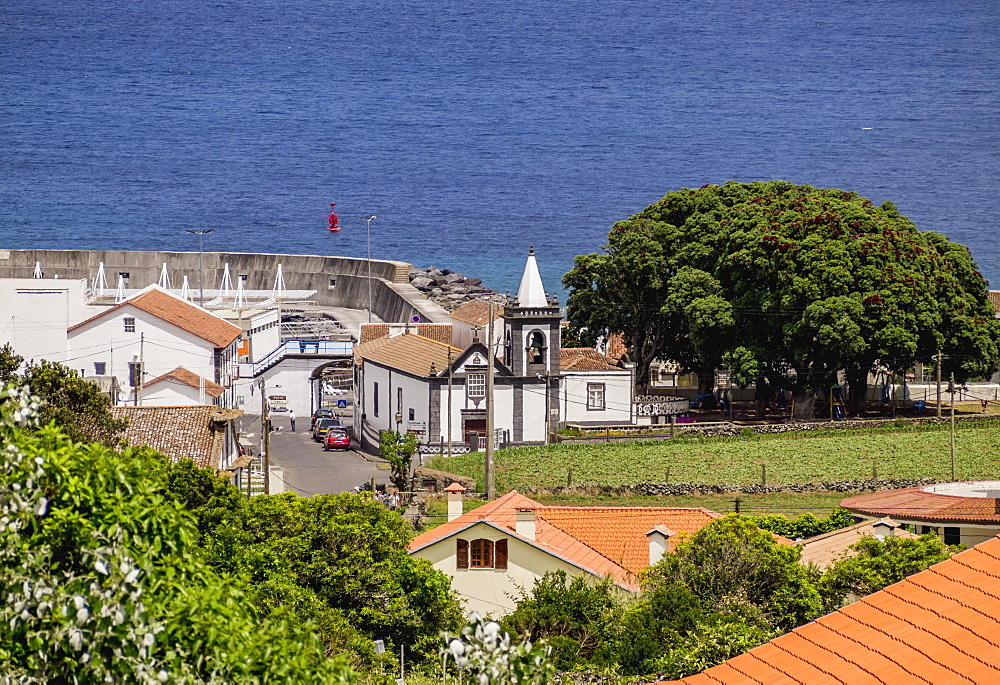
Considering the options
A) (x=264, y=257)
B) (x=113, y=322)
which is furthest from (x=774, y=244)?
(x=264, y=257)

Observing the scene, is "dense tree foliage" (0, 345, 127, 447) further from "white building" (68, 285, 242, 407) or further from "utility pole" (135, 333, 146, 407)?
"white building" (68, 285, 242, 407)

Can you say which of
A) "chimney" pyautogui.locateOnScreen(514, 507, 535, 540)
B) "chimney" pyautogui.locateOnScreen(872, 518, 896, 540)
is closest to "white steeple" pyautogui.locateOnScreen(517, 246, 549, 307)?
"chimney" pyautogui.locateOnScreen(514, 507, 535, 540)

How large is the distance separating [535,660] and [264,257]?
8389 cm

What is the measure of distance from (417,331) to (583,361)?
8.73 m

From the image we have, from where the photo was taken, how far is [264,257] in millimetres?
91188

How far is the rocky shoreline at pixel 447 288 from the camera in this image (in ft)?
284

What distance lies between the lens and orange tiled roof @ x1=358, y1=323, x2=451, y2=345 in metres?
60.6

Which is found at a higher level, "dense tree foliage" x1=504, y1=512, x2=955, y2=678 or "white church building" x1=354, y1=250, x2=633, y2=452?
"white church building" x1=354, y1=250, x2=633, y2=452

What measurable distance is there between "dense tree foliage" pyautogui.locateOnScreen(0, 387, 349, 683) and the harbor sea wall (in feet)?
238

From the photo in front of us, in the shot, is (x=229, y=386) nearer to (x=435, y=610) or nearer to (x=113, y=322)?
(x=113, y=322)

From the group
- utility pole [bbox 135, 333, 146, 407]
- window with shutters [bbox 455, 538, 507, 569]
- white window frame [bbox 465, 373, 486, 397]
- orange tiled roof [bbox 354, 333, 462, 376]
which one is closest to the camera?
window with shutters [bbox 455, 538, 507, 569]

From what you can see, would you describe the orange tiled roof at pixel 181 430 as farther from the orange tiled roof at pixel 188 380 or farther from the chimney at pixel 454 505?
the orange tiled roof at pixel 188 380

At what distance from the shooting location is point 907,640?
34.3 feet

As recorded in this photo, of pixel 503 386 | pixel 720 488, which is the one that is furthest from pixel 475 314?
pixel 720 488
